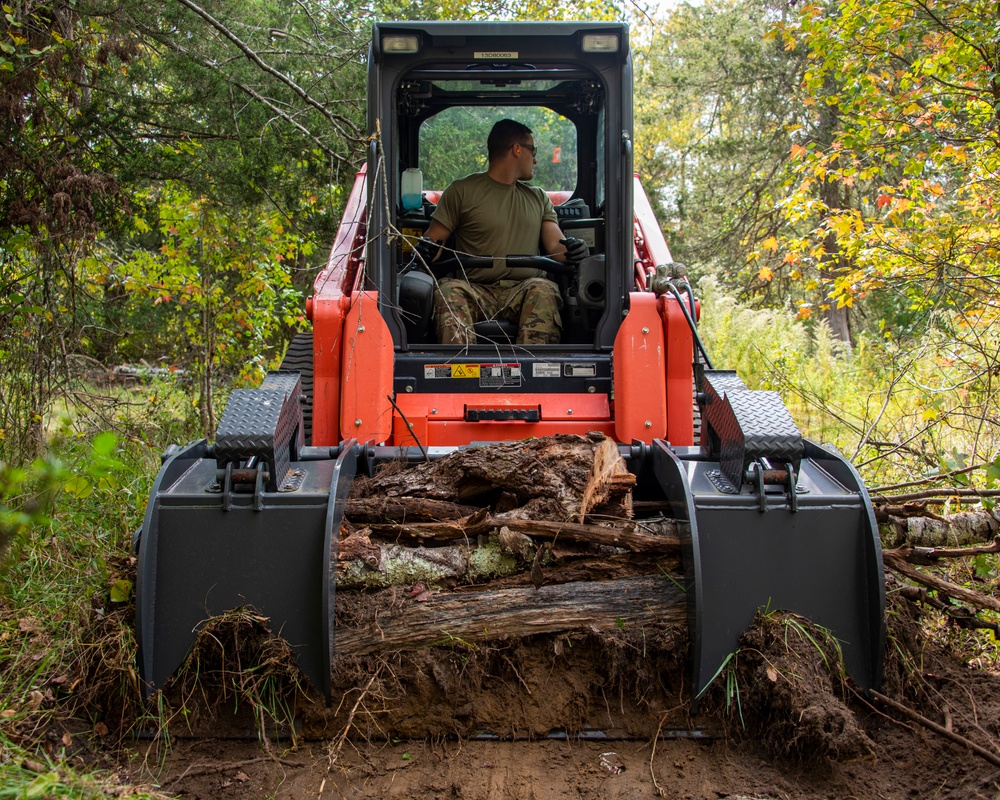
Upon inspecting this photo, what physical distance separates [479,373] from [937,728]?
277cm

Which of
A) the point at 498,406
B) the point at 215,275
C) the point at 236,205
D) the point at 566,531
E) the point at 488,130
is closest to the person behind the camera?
the point at 566,531

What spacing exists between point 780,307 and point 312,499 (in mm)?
13052

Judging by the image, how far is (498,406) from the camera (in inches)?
188

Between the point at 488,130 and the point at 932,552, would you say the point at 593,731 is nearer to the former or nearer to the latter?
the point at 932,552

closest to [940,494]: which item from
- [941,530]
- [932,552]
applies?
[941,530]

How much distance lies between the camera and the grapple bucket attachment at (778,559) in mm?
3049

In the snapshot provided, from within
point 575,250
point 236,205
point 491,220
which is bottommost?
point 575,250

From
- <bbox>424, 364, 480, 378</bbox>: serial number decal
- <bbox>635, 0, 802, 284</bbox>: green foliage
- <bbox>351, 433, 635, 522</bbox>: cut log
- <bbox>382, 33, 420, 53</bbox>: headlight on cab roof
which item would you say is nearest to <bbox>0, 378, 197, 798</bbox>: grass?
<bbox>351, 433, 635, 522</bbox>: cut log

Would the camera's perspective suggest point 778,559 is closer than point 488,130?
Yes

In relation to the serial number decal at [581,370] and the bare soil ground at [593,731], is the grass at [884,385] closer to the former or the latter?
the bare soil ground at [593,731]

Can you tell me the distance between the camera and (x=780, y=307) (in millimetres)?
14883

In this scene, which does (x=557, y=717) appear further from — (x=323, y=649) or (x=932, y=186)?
(x=932, y=186)

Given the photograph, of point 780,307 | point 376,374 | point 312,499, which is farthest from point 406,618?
point 780,307

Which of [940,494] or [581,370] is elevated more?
[581,370]
